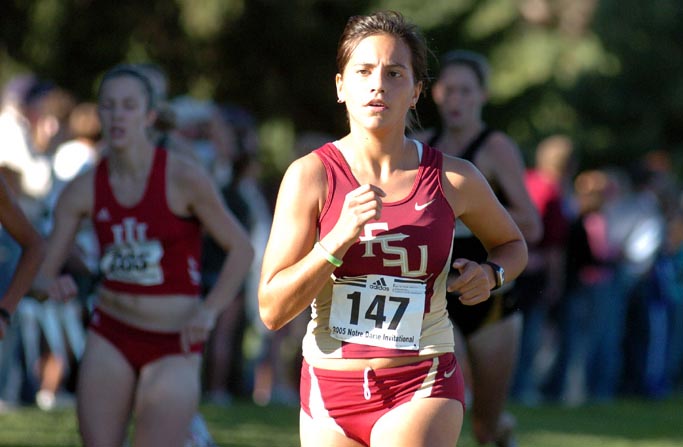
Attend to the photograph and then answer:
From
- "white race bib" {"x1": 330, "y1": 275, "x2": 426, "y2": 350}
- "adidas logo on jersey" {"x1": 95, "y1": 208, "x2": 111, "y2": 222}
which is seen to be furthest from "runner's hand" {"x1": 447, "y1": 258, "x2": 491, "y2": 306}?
"adidas logo on jersey" {"x1": 95, "y1": 208, "x2": 111, "y2": 222}

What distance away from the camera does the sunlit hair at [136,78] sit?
6.39 metres

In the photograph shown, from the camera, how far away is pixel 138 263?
611cm

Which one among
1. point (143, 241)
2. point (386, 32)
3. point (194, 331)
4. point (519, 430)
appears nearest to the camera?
point (386, 32)

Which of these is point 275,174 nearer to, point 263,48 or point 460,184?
point 263,48

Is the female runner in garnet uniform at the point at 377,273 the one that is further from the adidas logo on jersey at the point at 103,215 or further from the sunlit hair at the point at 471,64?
the sunlit hair at the point at 471,64

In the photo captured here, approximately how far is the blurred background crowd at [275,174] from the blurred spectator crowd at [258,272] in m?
0.02

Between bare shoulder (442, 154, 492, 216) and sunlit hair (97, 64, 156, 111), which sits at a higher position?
sunlit hair (97, 64, 156, 111)

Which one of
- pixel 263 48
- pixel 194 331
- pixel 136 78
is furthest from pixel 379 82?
pixel 263 48

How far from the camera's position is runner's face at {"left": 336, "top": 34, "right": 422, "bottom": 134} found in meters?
4.41

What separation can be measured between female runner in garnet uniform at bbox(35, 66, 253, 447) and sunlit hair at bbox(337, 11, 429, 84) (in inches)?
69.7

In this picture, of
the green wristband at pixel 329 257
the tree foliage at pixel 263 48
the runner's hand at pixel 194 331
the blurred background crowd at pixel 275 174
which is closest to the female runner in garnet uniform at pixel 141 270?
the runner's hand at pixel 194 331

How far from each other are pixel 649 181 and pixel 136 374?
9.89m

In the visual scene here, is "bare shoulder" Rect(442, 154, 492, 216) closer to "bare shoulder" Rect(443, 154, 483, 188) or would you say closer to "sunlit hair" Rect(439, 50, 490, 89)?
"bare shoulder" Rect(443, 154, 483, 188)

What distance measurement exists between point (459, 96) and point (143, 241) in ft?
6.78
